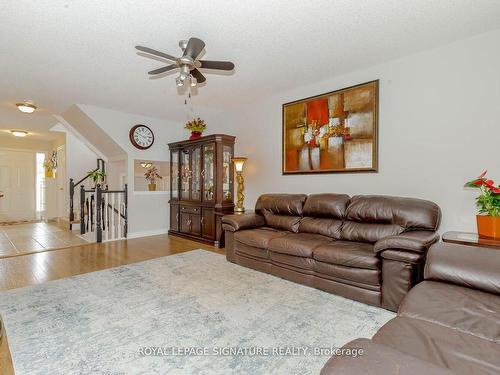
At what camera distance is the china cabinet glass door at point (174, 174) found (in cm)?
577

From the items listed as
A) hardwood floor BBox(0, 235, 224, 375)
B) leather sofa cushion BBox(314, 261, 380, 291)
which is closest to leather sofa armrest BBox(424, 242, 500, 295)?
leather sofa cushion BBox(314, 261, 380, 291)

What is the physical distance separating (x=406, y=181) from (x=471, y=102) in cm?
97

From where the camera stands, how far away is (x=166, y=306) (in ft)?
7.86

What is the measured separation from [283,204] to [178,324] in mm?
2183

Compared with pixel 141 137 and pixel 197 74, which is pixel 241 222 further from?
pixel 141 137

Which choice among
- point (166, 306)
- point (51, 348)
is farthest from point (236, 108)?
point (51, 348)

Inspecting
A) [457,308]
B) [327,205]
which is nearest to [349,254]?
[327,205]

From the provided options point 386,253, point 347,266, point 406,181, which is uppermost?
point 406,181

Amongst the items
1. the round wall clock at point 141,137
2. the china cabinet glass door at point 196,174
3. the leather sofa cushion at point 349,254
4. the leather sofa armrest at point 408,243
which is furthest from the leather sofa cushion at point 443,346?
the round wall clock at point 141,137

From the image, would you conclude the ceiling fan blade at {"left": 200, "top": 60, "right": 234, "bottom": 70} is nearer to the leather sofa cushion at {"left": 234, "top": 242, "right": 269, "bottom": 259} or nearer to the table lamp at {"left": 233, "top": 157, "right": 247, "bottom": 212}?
the leather sofa cushion at {"left": 234, "top": 242, "right": 269, "bottom": 259}

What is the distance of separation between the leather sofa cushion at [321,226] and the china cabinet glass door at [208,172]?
6.55 feet

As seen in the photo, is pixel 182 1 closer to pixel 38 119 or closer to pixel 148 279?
pixel 148 279

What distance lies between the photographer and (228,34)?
8.35 feet

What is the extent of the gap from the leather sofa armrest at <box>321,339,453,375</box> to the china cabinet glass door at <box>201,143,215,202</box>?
13.4 ft
